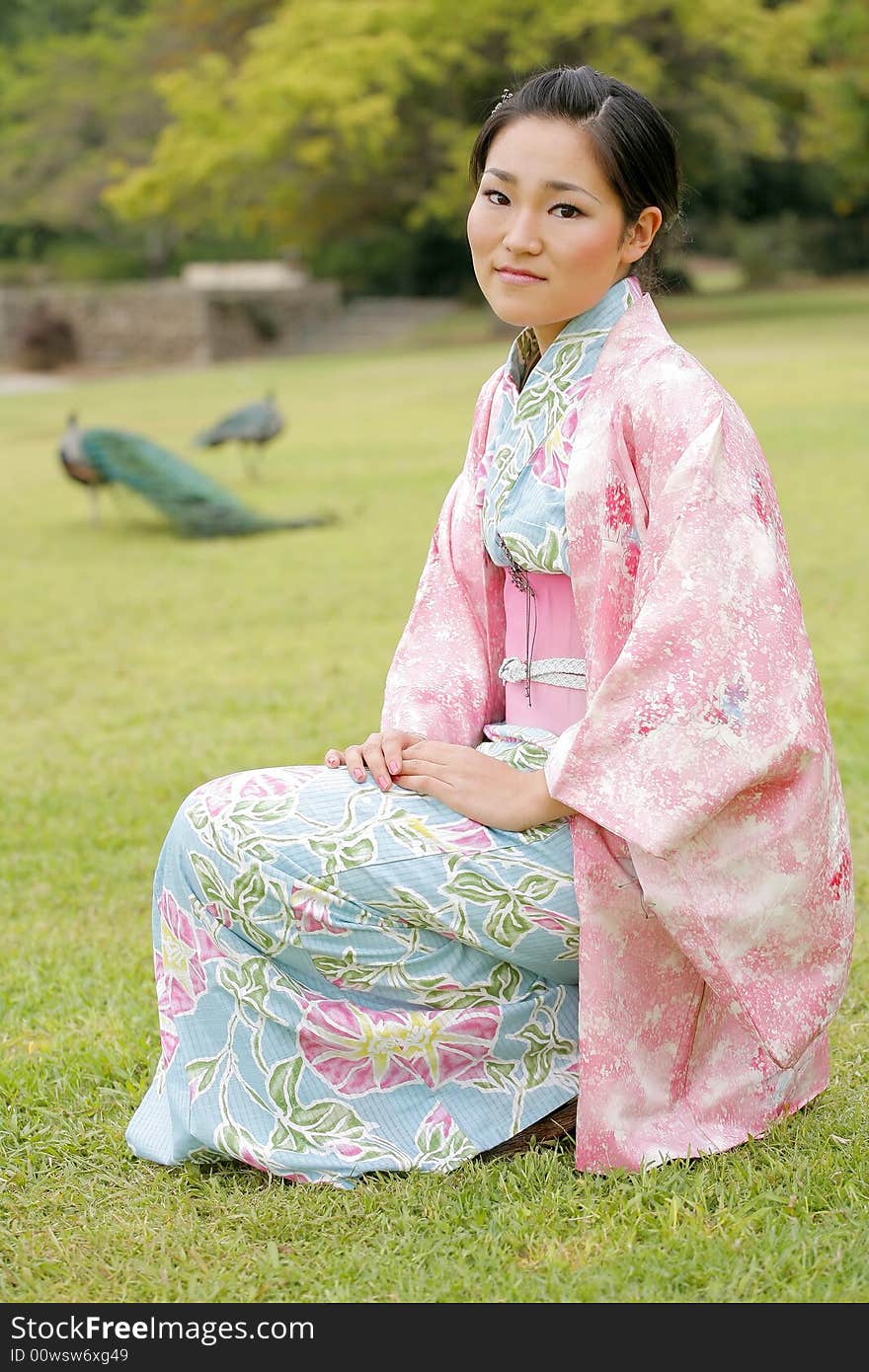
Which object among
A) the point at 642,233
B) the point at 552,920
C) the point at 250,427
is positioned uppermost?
the point at 642,233

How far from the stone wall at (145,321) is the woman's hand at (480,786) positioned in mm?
23078

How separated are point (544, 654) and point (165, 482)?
663 cm

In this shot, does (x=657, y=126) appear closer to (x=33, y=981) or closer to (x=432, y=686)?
(x=432, y=686)

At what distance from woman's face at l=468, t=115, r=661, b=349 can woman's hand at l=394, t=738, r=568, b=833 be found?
61cm

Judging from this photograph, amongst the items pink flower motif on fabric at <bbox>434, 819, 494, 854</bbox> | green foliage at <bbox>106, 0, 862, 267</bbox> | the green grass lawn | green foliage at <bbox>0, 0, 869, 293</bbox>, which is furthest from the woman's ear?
green foliage at <bbox>106, 0, 862, 267</bbox>

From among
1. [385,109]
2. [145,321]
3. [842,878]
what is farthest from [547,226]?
[145,321]

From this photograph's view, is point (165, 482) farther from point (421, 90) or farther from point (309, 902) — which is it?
point (421, 90)

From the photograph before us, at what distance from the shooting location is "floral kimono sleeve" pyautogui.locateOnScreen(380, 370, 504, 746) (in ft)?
7.72

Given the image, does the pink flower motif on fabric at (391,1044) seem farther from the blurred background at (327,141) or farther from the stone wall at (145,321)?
the stone wall at (145,321)

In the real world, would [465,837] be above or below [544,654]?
below

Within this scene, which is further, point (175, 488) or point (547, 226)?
point (175, 488)

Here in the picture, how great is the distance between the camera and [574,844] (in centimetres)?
204

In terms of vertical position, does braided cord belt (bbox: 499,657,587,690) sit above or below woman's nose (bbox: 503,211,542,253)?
below

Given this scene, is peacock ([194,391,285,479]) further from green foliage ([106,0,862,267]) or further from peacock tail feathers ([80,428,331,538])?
green foliage ([106,0,862,267])
